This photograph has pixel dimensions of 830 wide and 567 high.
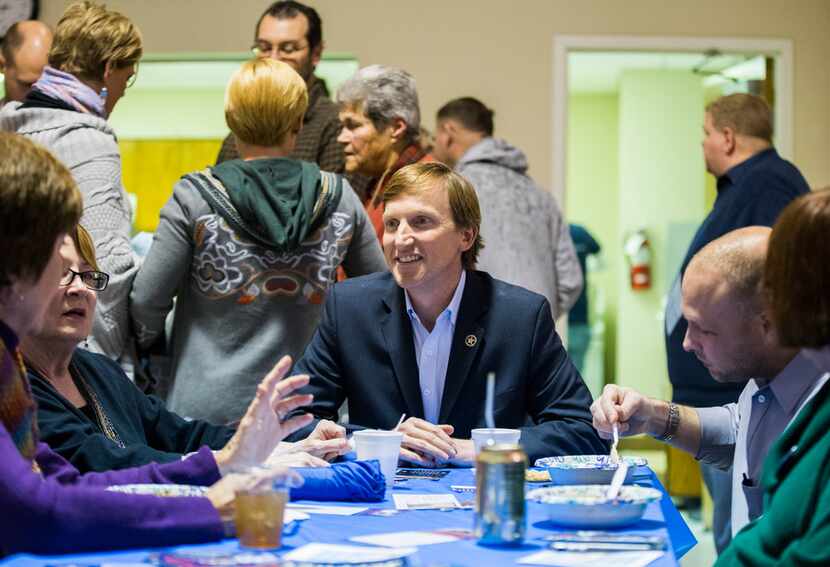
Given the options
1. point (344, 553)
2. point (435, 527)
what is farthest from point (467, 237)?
point (344, 553)

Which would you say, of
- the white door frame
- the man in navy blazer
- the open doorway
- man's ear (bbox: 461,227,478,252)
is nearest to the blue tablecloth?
the man in navy blazer

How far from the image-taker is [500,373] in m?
2.78

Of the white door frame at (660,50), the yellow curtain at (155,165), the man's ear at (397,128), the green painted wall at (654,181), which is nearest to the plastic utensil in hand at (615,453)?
the man's ear at (397,128)

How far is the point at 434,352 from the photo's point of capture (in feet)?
9.21

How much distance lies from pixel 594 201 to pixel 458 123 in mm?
7184

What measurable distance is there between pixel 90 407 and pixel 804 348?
52.2 inches

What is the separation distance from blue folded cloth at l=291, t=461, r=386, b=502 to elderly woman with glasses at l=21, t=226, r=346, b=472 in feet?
0.46

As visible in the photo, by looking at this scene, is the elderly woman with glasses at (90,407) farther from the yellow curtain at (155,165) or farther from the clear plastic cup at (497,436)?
the yellow curtain at (155,165)

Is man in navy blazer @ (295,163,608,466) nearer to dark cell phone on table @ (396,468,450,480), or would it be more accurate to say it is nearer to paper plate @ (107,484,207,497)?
dark cell phone on table @ (396,468,450,480)

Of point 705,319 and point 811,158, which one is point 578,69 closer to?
point 811,158

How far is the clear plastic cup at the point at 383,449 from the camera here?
7.19 feet

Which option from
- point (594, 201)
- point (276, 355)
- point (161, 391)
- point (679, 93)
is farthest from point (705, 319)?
point (594, 201)

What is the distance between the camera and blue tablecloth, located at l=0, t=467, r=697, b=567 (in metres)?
1.57

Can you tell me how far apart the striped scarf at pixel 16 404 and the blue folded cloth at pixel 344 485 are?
1.73ft
